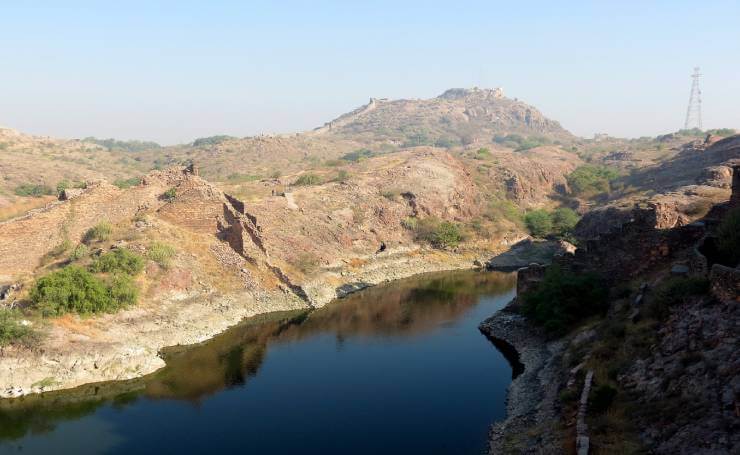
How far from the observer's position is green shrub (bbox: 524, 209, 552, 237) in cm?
7150

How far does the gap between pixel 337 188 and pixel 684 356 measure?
5395cm

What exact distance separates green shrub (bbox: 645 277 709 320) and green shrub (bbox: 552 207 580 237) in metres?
47.7

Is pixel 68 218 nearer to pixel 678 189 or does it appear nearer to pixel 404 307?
pixel 404 307

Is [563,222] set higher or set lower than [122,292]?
higher

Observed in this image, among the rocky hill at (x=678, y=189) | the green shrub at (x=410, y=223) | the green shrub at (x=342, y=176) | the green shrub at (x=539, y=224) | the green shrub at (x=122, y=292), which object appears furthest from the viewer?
the green shrub at (x=342, y=176)

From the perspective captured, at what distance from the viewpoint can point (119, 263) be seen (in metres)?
38.3

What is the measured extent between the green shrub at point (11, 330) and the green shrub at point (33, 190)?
204ft

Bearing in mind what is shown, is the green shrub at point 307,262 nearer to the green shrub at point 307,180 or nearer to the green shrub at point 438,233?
the green shrub at point 438,233

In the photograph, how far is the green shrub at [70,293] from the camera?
32.2m

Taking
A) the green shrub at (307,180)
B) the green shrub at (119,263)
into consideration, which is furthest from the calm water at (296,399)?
the green shrub at (307,180)

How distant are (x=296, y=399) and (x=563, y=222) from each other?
54.4m

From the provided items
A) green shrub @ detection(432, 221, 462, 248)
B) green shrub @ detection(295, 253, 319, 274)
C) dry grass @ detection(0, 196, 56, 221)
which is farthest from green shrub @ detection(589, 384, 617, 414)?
green shrub @ detection(432, 221, 462, 248)

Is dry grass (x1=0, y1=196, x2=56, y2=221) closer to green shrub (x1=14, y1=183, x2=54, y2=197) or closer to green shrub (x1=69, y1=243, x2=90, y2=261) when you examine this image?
green shrub (x1=69, y1=243, x2=90, y2=261)

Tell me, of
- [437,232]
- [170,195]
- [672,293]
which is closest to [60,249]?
[170,195]
